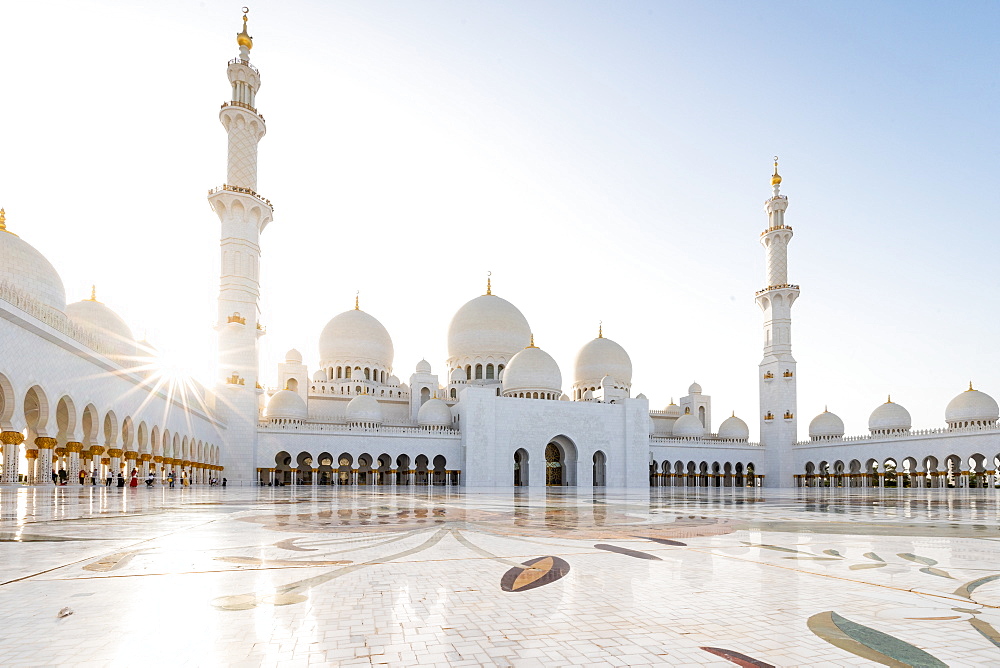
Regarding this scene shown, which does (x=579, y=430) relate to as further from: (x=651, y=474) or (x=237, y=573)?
(x=237, y=573)

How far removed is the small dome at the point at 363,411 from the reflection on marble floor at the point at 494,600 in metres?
28.8

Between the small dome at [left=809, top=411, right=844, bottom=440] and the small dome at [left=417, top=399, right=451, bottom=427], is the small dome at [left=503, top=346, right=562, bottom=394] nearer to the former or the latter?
the small dome at [left=417, top=399, right=451, bottom=427]

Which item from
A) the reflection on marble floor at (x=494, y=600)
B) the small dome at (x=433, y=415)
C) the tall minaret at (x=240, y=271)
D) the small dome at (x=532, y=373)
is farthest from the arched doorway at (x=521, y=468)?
the reflection on marble floor at (x=494, y=600)

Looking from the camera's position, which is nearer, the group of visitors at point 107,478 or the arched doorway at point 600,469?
the group of visitors at point 107,478

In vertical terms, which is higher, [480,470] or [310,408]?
[310,408]

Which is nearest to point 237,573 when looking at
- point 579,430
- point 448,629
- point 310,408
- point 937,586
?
point 448,629

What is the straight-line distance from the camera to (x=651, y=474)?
3853cm

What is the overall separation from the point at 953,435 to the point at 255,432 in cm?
3213

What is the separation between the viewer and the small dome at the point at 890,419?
36.1 m

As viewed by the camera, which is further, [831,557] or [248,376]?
[248,376]

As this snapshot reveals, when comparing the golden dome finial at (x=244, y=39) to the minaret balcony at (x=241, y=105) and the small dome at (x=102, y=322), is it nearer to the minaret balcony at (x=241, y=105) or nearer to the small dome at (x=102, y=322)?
the minaret balcony at (x=241, y=105)


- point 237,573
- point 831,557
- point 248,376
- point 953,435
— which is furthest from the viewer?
point 953,435

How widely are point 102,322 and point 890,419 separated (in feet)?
125

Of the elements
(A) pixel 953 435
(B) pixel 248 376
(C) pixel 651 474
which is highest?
(B) pixel 248 376
